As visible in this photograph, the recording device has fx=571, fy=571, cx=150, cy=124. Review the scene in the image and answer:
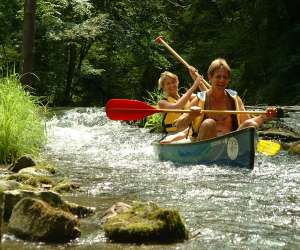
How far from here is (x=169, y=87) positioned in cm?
752

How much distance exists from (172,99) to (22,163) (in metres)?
2.59

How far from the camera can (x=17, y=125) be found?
6.08m

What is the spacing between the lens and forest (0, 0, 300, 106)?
55.5 ft

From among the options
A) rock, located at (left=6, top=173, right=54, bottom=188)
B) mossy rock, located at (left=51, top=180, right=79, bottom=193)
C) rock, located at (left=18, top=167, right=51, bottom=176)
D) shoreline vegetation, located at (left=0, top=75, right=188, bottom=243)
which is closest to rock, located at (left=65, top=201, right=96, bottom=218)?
shoreline vegetation, located at (left=0, top=75, right=188, bottom=243)

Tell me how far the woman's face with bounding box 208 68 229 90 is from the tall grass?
2.07m

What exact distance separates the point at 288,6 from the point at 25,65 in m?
10.0

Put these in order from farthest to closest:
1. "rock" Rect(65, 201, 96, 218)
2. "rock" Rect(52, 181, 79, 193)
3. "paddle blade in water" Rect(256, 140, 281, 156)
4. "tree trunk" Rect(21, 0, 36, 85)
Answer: "tree trunk" Rect(21, 0, 36, 85)
"paddle blade in water" Rect(256, 140, 281, 156)
"rock" Rect(52, 181, 79, 193)
"rock" Rect(65, 201, 96, 218)

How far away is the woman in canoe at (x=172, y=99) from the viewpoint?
23.0ft

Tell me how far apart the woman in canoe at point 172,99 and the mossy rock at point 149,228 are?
3.73 meters

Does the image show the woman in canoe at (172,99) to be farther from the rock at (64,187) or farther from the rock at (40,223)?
the rock at (40,223)

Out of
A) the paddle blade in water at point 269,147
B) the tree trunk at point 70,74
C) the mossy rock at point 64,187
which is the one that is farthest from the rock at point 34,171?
the tree trunk at point 70,74

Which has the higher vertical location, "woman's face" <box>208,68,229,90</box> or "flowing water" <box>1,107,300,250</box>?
"woman's face" <box>208,68,229,90</box>

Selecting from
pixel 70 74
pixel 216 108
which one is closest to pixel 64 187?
pixel 216 108

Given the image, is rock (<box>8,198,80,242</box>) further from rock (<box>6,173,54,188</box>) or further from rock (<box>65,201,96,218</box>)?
rock (<box>6,173,54,188</box>)
